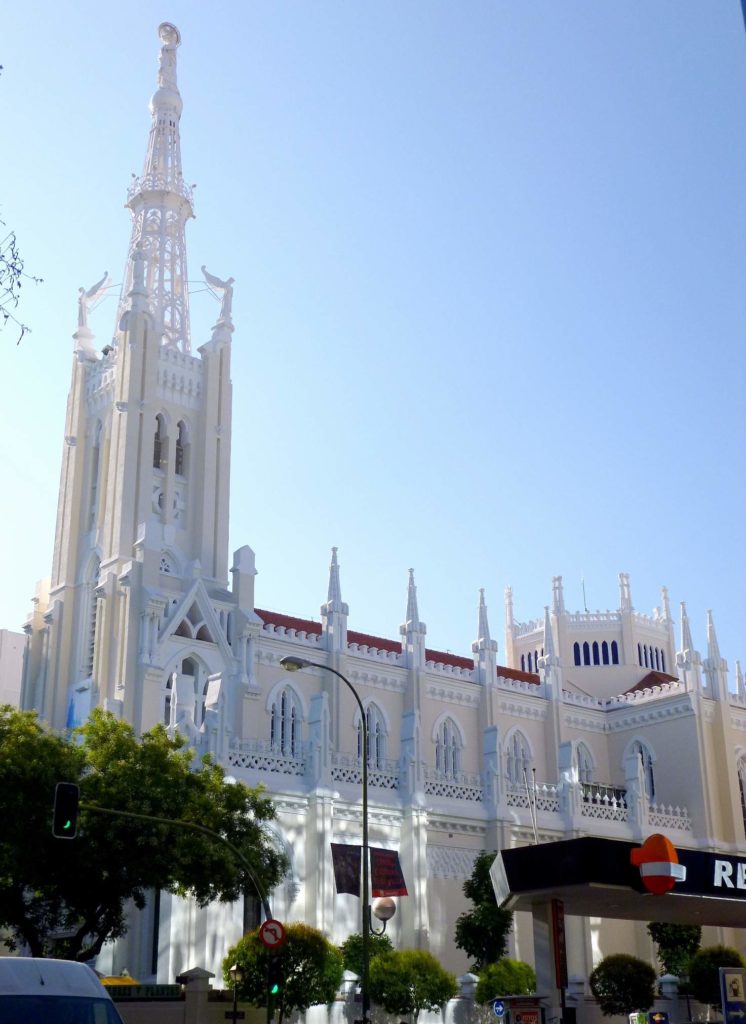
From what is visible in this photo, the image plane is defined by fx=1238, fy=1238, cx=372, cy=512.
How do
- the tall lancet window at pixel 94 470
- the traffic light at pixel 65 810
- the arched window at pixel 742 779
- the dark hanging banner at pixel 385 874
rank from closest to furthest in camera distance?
the traffic light at pixel 65 810 → the dark hanging banner at pixel 385 874 → the tall lancet window at pixel 94 470 → the arched window at pixel 742 779

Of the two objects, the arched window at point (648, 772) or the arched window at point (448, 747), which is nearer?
the arched window at point (448, 747)

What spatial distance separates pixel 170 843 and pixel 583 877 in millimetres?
11275

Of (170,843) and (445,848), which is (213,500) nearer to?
(445,848)

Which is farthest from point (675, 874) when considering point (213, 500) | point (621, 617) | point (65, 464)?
point (621, 617)

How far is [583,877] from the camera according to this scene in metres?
22.1

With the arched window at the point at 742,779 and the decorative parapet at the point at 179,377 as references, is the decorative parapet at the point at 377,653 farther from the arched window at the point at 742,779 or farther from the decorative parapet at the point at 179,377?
the arched window at the point at 742,779

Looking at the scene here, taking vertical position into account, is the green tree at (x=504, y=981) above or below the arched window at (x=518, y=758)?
below

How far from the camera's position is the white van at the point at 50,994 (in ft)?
37.8

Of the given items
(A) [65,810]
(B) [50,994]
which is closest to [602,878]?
(A) [65,810]

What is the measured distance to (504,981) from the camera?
3528 cm

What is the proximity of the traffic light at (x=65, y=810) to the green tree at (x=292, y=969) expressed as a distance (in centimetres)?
990

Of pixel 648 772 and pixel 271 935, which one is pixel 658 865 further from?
pixel 648 772

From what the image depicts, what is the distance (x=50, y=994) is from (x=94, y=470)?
130ft

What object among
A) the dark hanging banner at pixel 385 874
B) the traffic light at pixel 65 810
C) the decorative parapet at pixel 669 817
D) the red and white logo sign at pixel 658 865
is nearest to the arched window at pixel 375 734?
the dark hanging banner at pixel 385 874
